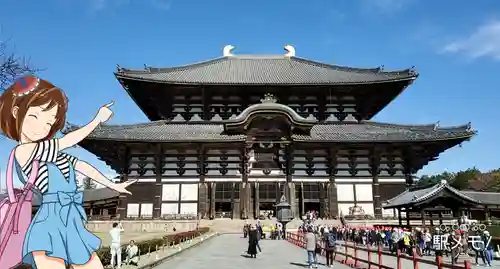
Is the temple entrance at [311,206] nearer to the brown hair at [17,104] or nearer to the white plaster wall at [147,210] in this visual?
the white plaster wall at [147,210]

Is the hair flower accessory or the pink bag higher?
the hair flower accessory

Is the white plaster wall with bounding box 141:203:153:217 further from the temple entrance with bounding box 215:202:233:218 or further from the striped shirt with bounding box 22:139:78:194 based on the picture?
the striped shirt with bounding box 22:139:78:194

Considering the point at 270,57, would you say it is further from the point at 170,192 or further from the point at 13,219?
the point at 13,219

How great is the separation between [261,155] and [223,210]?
6.21m

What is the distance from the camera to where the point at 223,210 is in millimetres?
38125

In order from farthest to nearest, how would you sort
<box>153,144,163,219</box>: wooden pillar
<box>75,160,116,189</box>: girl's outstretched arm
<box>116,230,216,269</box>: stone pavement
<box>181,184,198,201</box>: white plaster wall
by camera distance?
<box>181,184,198,201</box>: white plaster wall, <box>153,144,163,219</box>: wooden pillar, <box>116,230,216,269</box>: stone pavement, <box>75,160,116,189</box>: girl's outstretched arm

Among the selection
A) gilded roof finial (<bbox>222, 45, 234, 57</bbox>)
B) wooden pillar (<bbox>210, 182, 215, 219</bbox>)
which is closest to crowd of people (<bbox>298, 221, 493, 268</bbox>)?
wooden pillar (<bbox>210, 182, 215, 219</bbox>)

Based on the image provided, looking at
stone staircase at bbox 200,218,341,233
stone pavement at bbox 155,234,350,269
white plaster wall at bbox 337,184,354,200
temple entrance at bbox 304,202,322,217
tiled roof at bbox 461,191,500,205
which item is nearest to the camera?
stone pavement at bbox 155,234,350,269

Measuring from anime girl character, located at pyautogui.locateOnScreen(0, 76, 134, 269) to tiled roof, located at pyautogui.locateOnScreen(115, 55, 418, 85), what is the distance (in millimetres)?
34322

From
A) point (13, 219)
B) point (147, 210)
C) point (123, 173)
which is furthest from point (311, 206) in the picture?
point (13, 219)

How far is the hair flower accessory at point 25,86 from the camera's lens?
6.13 meters

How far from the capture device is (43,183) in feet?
19.6

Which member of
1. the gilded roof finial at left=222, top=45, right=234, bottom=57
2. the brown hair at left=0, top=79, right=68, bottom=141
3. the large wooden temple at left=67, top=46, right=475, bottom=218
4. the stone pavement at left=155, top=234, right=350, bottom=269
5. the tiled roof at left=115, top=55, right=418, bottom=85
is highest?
the gilded roof finial at left=222, top=45, right=234, bottom=57

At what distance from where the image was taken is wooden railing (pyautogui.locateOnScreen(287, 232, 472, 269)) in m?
8.78
